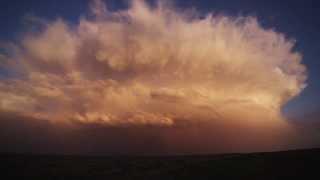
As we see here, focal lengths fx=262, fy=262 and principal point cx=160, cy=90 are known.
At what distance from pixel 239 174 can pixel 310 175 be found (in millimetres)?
11032

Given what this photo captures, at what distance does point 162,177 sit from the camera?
49031mm

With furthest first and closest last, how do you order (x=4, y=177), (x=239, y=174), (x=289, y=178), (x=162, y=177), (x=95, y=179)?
(x=4, y=177) < (x=95, y=179) < (x=162, y=177) < (x=239, y=174) < (x=289, y=178)

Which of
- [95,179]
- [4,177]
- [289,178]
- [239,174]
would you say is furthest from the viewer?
[4,177]

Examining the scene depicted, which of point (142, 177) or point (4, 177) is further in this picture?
point (4, 177)

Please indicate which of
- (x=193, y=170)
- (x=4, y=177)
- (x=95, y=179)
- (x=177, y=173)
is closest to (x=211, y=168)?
(x=193, y=170)

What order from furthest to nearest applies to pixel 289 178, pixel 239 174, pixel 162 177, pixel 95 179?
pixel 95 179
pixel 162 177
pixel 239 174
pixel 289 178

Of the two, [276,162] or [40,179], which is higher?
[276,162]

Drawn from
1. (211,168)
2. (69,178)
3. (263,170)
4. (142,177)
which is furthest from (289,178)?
(69,178)

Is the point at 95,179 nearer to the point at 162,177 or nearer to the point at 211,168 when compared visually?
the point at 162,177

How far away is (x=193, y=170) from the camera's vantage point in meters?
53.5

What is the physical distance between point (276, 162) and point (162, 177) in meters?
23.4

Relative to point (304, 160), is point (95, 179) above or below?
below

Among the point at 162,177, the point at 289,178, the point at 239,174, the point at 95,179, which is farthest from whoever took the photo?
the point at 95,179

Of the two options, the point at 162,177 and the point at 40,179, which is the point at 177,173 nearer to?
the point at 162,177
